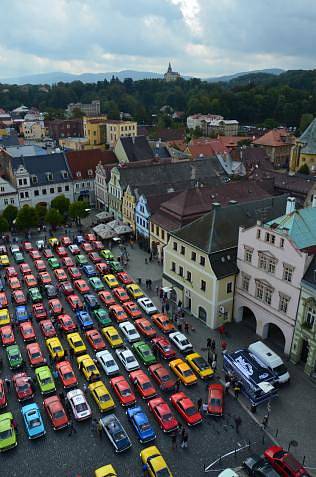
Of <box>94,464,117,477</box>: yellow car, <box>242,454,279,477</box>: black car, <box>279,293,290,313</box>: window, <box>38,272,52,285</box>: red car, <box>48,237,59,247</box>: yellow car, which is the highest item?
<box>279,293,290,313</box>: window

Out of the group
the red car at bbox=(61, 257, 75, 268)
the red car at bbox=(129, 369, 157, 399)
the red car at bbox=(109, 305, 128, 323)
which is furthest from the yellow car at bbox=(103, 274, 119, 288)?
the red car at bbox=(129, 369, 157, 399)

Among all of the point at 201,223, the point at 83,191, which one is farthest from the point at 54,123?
the point at 201,223

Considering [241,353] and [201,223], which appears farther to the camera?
[201,223]

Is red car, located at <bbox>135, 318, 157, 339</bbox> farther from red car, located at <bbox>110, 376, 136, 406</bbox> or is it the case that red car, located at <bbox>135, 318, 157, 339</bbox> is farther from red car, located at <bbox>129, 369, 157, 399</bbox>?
red car, located at <bbox>110, 376, 136, 406</bbox>

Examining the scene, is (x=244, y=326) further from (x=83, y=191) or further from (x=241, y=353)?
(x=83, y=191)

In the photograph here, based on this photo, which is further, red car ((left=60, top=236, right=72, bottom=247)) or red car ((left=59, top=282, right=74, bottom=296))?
red car ((left=60, top=236, right=72, bottom=247))

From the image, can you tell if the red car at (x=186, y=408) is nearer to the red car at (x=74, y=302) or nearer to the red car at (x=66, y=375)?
the red car at (x=66, y=375)
